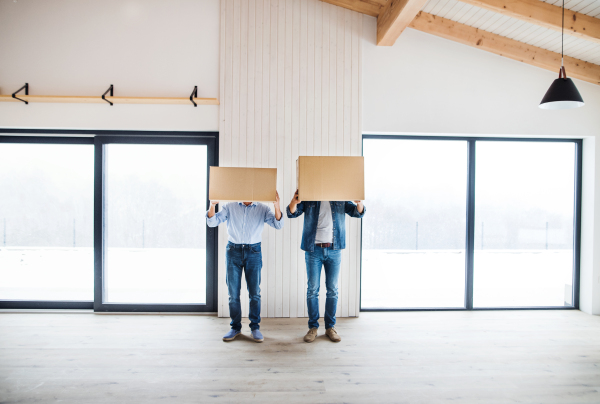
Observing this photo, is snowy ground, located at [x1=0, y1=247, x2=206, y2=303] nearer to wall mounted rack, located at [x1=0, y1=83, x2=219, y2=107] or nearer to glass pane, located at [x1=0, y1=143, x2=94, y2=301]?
glass pane, located at [x1=0, y1=143, x2=94, y2=301]

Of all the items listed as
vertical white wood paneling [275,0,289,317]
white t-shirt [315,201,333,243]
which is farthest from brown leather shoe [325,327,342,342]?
white t-shirt [315,201,333,243]

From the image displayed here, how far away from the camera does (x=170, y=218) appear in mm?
2865

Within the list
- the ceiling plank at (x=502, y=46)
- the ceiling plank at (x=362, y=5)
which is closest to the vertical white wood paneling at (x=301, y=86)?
the ceiling plank at (x=362, y=5)

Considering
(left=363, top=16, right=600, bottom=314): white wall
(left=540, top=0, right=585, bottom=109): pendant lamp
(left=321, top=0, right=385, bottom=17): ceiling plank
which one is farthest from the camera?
(left=363, top=16, right=600, bottom=314): white wall

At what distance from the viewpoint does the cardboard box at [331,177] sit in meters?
2.17

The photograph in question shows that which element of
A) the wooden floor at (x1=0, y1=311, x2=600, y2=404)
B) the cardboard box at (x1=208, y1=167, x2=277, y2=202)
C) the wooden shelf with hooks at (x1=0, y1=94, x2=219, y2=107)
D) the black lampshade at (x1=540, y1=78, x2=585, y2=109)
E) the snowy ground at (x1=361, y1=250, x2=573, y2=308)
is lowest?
the wooden floor at (x1=0, y1=311, x2=600, y2=404)

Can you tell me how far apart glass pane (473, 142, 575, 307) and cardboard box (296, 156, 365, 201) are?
5.36ft

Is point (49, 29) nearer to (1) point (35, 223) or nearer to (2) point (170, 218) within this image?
(1) point (35, 223)

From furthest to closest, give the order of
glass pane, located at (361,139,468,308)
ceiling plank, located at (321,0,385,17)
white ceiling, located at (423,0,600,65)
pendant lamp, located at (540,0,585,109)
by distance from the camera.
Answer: glass pane, located at (361,139,468,308), ceiling plank, located at (321,0,385,17), white ceiling, located at (423,0,600,65), pendant lamp, located at (540,0,585,109)

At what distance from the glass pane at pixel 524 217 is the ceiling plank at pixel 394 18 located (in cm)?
141

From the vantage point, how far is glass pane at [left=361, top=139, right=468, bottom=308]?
294cm

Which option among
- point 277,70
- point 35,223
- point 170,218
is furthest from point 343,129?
point 35,223

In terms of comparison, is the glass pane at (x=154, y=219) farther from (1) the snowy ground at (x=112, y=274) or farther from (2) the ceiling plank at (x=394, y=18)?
(2) the ceiling plank at (x=394, y=18)

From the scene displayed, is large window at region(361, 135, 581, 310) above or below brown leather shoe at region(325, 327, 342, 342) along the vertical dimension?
above
